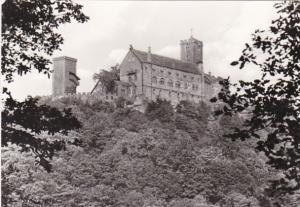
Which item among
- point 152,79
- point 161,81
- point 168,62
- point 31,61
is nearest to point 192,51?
point 168,62

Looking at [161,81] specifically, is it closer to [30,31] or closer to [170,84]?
[170,84]

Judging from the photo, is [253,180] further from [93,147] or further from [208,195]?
[93,147]

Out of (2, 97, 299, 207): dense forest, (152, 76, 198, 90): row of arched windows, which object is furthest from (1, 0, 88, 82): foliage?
(152, 76, 198, 90): row of arched windows

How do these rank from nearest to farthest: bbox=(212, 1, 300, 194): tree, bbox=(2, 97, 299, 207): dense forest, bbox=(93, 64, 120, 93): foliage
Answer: bbox=(212, 1, 300, 194): tree → bbox=(2, 97, 299, 207): dense forest → bbox=(93, 64, 120, 93): foliage

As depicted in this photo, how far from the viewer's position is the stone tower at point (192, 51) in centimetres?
8162

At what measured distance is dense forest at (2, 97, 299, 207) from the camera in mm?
51000

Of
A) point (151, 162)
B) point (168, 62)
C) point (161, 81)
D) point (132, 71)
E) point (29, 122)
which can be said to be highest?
point (168, 62)

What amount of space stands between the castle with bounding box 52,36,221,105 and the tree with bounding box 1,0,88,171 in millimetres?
56569

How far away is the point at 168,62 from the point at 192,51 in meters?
7.21

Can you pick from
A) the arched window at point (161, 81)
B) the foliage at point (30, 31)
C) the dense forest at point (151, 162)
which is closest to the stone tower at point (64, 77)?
the dense forest at point (151, 162)

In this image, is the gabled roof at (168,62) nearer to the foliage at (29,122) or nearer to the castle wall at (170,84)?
the castle wall at (170,84)

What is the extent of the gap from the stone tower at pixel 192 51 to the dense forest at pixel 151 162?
11722 millimetres

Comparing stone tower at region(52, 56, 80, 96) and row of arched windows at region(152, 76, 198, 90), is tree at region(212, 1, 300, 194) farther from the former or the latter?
row of arched windows at region(152, 76, 198, 90)

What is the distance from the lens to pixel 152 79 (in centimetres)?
7175
